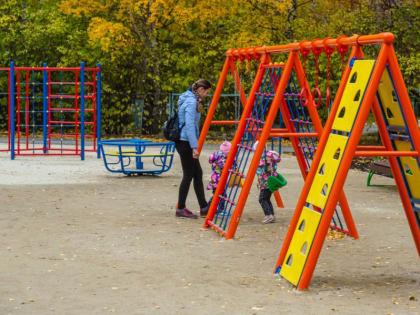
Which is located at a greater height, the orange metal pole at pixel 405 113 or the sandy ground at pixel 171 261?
the orange metal pole at pixel 405 113

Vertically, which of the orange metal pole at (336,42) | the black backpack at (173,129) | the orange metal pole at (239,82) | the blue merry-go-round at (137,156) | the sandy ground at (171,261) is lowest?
the blue merry-go-round at (137,156)

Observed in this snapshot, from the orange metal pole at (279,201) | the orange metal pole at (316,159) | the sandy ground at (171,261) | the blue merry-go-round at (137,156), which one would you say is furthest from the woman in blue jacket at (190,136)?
the blue merry-go-round at (137,156)

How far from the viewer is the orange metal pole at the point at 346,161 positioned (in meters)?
7.07

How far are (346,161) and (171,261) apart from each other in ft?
6.75

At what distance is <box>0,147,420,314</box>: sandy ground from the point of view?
670 cm

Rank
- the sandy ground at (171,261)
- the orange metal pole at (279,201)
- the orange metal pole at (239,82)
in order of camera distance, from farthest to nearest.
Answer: the orange metal pole at (279,201)
the orange metal pole at (239,82)
the sandy ground at (171,261)

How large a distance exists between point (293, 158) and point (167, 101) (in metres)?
10.4

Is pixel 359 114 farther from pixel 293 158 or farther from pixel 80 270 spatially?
pixel 293 158

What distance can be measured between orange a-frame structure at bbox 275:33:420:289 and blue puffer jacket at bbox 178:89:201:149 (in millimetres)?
2937

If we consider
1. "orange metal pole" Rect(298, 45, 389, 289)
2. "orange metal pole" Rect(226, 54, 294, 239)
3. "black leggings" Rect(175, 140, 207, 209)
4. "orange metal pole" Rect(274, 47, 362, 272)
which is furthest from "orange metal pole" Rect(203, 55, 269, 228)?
"orange metal pole" Rect(298, 45, 389, 289)

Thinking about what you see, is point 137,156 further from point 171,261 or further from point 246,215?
point 171,261

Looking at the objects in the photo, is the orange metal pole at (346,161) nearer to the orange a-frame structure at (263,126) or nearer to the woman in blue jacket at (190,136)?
the orange a-frame structure at (263,126)

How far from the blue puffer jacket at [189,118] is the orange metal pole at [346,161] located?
3.70 m

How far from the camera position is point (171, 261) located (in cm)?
830
